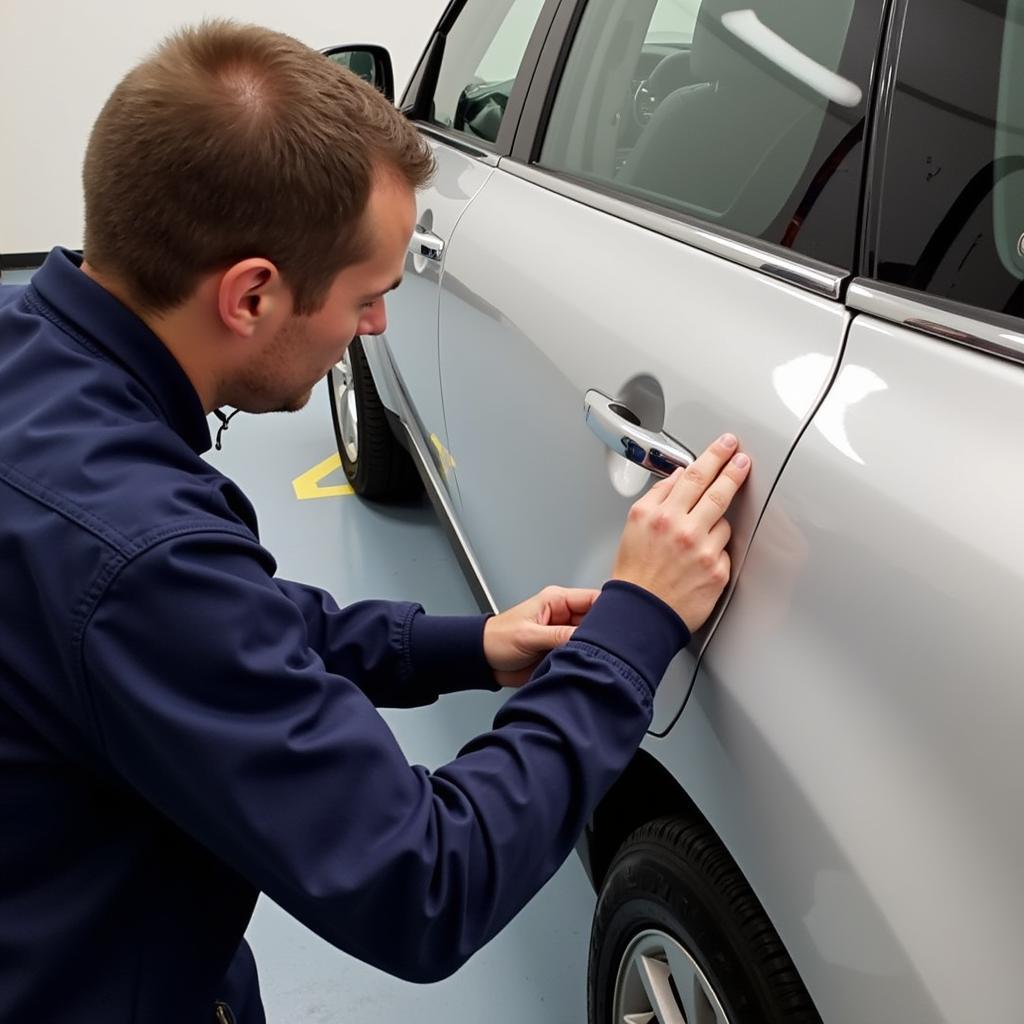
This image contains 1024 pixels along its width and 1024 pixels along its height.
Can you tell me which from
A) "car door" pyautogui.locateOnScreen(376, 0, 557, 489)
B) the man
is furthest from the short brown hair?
"car door" pyautogui.locateOnScreen(376, 0, 557, 489)

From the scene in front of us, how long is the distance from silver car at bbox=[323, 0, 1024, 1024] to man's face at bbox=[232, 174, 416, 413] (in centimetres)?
26

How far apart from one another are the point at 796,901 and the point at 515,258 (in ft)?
2.90

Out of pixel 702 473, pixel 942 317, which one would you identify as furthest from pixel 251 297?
pixel 942 317

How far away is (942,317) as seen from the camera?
75 cm

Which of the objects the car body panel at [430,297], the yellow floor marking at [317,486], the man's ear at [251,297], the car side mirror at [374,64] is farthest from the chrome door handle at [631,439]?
the yellow floor marking at [317,486]

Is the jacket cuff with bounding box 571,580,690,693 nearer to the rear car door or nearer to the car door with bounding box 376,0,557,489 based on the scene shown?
the rear car door

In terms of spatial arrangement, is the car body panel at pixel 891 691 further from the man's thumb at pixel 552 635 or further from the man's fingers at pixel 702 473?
the man's thumb at pixel 552 635

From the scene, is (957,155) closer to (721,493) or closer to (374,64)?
(721,493)

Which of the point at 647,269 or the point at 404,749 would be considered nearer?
the point at 647,269

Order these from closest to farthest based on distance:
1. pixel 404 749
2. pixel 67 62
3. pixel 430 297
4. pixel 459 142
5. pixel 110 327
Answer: pixel 110 327 < pixel 430 297 < pixel 459 142 < pixel 404 749 < pixel 67 62

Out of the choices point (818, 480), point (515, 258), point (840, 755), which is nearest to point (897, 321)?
point (818, 480)

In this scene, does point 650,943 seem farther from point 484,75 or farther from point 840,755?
point 484,75

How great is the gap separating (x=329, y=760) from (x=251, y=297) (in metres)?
0.36

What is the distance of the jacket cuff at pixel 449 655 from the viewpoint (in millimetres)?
1114
